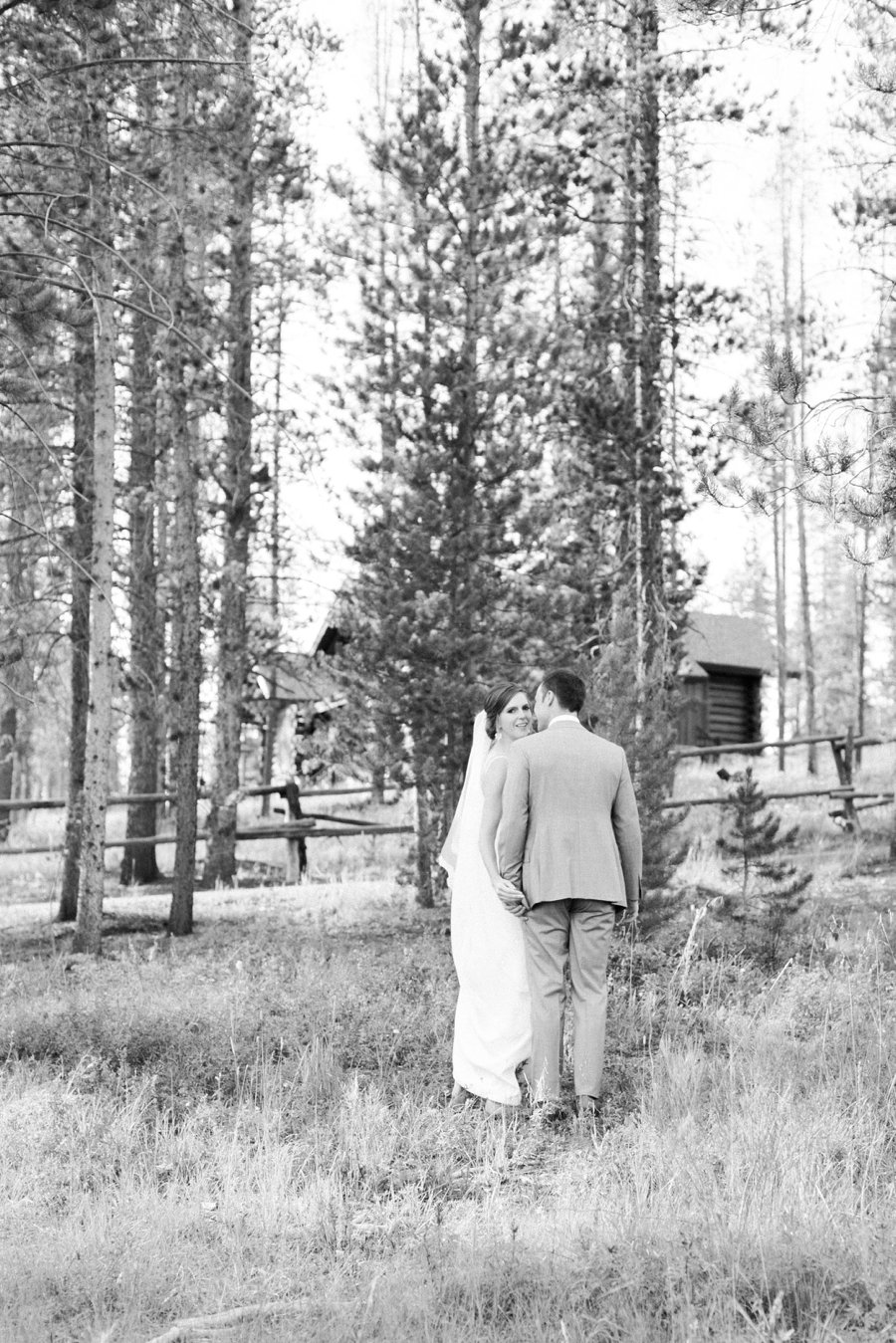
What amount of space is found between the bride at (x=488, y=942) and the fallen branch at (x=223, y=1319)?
2.40m

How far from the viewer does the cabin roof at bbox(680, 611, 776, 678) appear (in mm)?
37750

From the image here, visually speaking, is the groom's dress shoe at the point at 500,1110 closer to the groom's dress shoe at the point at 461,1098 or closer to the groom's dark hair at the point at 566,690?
the groom's dress shoe at the point at 461,1098

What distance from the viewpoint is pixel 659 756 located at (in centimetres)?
948

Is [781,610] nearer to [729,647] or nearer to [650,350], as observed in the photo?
[729,647]

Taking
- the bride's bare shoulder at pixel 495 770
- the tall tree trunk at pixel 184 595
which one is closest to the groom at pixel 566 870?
the bride's bare shoulder at pixel 495 770

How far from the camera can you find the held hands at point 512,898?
6.18m

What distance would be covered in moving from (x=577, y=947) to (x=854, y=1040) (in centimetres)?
155

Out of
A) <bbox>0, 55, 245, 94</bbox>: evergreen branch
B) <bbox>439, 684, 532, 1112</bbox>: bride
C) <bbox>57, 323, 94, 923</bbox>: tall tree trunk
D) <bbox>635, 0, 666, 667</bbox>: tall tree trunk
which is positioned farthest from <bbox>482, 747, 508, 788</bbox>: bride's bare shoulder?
<bbox>635, 0, 666, 667</bbox>: tall tree trunk

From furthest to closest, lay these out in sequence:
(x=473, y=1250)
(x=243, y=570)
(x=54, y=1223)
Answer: (x=243, y=570) → (x=54, y=1223) → (x=473, y=1250)

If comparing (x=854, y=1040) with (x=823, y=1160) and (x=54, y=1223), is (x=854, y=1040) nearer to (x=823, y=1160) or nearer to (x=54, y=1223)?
(x=823, y=1160)

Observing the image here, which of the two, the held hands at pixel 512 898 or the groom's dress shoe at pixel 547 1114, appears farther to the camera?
the held hands at pixel 512 898

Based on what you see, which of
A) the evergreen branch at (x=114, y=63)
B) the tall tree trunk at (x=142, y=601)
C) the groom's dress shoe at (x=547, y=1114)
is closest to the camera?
the groom's dress shoe at (x=547, y=1114)

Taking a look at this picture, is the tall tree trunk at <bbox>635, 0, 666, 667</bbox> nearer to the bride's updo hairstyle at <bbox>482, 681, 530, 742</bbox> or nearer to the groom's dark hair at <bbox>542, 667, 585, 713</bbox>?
the bride's updo hairstyle at <bbox>482, 681, 530, 742</bbox>

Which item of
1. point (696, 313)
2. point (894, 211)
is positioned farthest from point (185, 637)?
point (894, 211)
